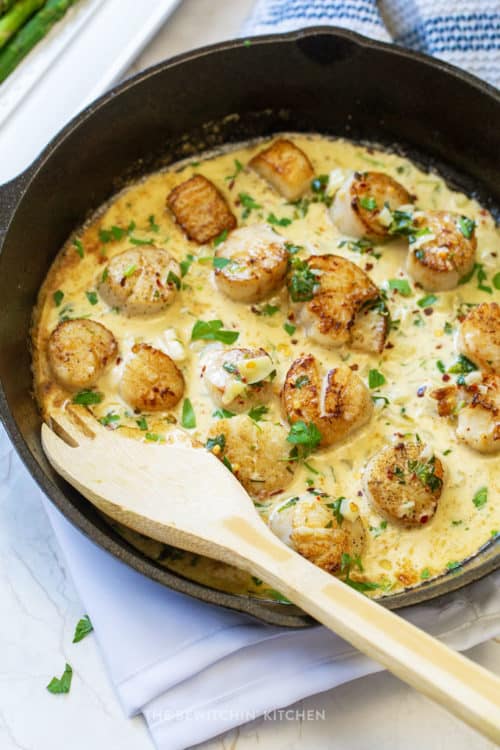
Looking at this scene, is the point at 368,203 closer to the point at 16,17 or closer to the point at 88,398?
the point at 88,398

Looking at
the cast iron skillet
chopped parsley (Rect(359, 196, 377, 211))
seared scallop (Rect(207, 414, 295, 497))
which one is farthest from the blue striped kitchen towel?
seared scallop (Rect(207, 414, 295, 497))

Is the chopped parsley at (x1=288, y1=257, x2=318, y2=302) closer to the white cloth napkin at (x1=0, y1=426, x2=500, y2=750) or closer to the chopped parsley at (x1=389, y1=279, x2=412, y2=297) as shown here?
the chopped parsley at (x1=389, y1=279, x2=412, y2=297)

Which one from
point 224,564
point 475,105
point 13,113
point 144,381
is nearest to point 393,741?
point 224,564

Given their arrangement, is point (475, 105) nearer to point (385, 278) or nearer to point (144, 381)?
point (385, 278)

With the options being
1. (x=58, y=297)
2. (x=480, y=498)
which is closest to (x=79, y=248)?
(x=58, y=297)

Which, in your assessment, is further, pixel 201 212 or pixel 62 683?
pixel 201 212

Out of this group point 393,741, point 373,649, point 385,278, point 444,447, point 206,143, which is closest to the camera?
point 373,649
